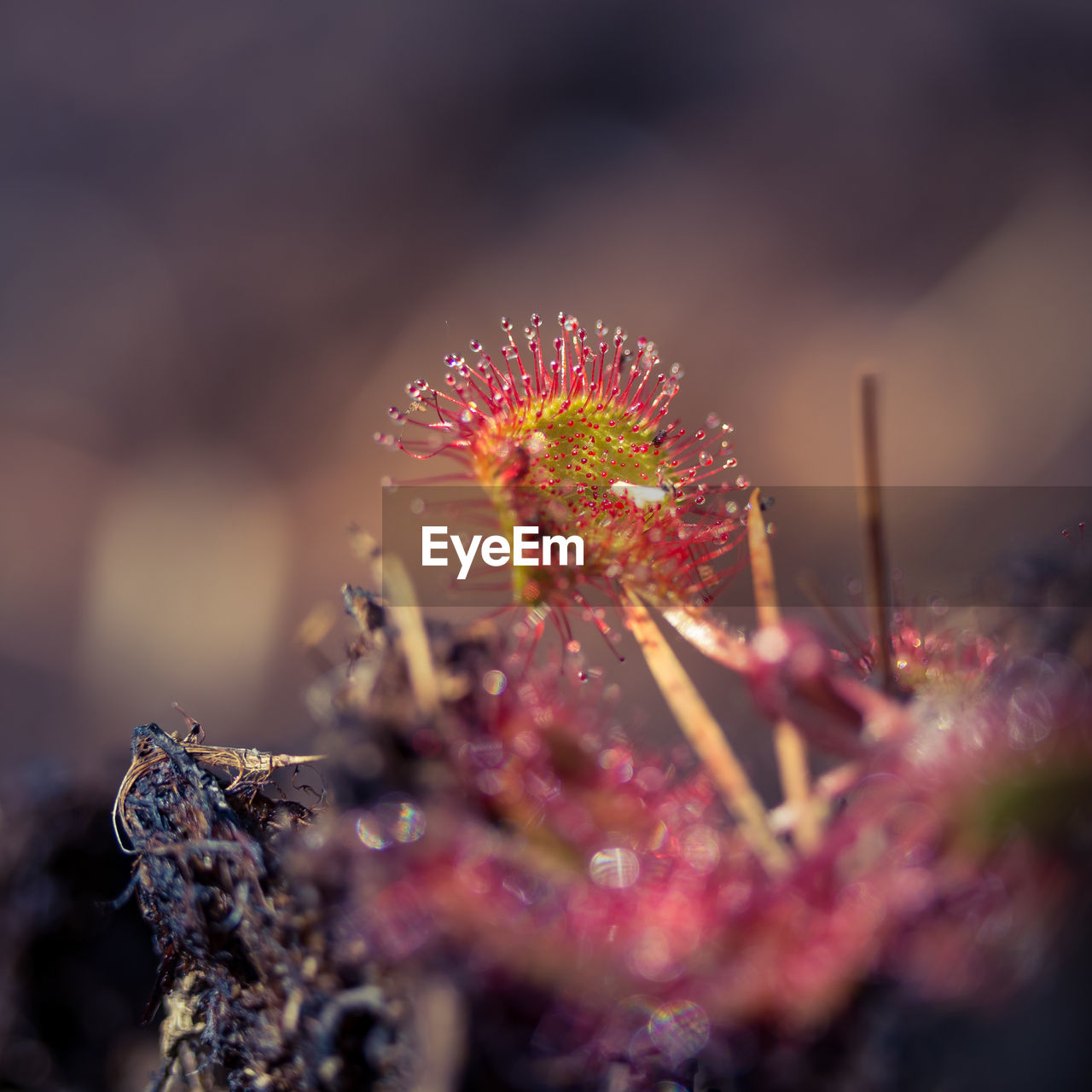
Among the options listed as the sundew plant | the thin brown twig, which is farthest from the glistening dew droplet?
the thin brown twig

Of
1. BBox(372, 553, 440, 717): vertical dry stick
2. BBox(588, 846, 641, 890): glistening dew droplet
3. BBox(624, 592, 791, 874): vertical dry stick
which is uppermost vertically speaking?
BBox(372, 553, 440, 717): vertical dry stick

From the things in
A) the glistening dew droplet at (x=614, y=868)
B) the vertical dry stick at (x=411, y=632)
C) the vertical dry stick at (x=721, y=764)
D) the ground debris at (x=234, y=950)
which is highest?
the vertical dry stick at (x=411, y=632)

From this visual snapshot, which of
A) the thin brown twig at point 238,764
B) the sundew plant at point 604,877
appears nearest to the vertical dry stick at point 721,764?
the sundew plant at point 604,877

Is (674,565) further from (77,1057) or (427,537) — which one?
(77,1057)

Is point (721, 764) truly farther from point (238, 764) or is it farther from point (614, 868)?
point (238, 764)

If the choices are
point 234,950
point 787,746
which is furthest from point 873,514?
point 234,950

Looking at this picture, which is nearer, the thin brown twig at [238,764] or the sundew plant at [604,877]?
the sundew plant at [604,877]

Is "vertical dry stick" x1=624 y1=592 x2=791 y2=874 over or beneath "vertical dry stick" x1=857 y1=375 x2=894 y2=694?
beneath

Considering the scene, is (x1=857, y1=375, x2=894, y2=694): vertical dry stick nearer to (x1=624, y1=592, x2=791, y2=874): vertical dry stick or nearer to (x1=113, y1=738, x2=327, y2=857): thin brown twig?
(x1=624, y1=592, x2=791, y2=874): vertical dry stick

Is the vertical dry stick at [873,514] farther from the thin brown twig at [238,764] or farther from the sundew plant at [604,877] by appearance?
the thin brown twig at [238,764]
